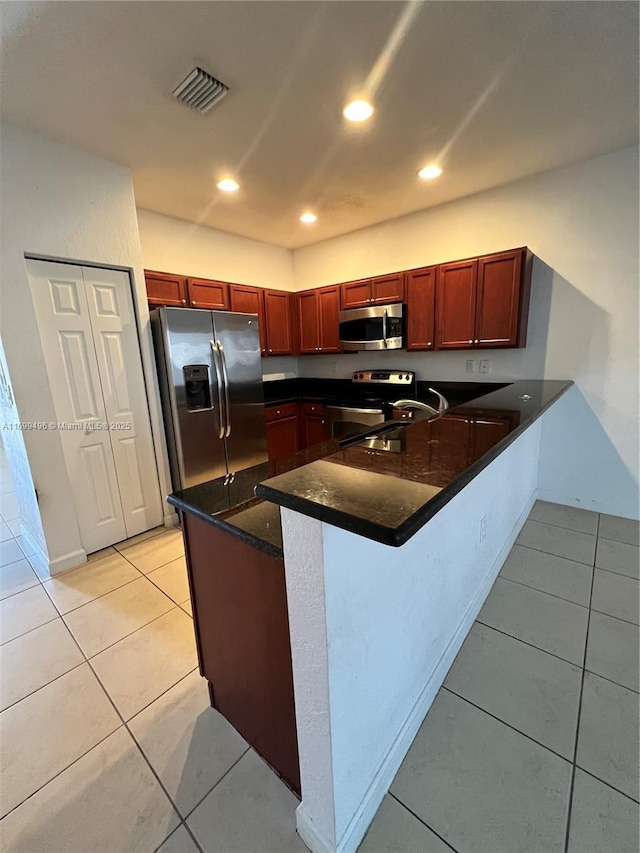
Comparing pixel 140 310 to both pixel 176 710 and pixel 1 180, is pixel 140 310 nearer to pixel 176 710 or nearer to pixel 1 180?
pixel 1 180

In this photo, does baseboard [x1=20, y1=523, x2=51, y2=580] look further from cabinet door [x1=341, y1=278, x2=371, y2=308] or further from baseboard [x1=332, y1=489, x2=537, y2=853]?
cabinet door [x1=341, y1=278, x2=371, y2=308]

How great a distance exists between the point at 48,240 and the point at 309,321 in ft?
8.03

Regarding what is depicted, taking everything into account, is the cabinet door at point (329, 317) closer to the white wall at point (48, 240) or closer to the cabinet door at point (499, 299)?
the cabinet door at point (499, 299)

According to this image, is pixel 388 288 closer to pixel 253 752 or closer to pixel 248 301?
pixel 248 301

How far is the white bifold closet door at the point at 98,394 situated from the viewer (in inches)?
87.3

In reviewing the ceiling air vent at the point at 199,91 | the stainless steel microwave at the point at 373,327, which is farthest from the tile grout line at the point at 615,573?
the ceiling air vent at the point at 199,91

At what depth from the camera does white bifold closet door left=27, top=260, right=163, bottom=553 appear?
2217mm

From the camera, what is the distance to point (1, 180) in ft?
6.31

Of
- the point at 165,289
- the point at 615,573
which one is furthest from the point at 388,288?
the point at 615,573

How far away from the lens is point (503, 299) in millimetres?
2699

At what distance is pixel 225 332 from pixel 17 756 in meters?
2.61

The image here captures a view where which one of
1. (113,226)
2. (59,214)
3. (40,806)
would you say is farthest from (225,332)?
(40,806)

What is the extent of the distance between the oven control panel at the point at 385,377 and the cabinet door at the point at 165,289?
6.21 ft

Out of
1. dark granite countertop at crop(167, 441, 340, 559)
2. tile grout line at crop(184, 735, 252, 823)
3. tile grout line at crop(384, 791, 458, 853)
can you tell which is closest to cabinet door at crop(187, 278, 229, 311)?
dark granite countertop at crop(167, 441, 340, 559)
